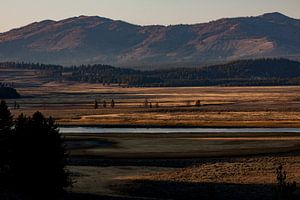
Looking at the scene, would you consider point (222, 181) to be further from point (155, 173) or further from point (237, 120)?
point (237, 120)

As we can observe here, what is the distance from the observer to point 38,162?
153 ft

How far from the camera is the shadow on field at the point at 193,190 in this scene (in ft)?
173

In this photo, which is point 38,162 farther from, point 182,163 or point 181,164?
point 182,163

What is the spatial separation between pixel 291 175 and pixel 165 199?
540 inches

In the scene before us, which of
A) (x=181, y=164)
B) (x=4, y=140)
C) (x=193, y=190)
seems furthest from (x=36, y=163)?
(x=181, y=164)

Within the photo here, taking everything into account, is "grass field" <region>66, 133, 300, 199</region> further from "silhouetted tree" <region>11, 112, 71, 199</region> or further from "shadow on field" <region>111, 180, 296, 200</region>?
"silhouetted tree" <region>11, 112, 71, 199</region>

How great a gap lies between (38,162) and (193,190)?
1478 cm

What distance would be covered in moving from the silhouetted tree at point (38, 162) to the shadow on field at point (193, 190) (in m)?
9.91

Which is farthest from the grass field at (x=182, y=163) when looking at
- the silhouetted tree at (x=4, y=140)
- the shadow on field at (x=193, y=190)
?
the silhouetted tree at (x=4, y=140)

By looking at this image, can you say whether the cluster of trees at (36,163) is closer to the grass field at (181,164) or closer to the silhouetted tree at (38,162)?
the silhouetted tree at (38,162)

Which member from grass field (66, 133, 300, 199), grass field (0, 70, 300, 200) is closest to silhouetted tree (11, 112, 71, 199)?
grass field (0, 70, 300, 200)

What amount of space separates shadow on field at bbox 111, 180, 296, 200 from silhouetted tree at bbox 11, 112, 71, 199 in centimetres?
991

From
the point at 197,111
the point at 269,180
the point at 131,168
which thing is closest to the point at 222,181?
the point at 269,180

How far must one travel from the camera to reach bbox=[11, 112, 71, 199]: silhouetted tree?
152 feet
